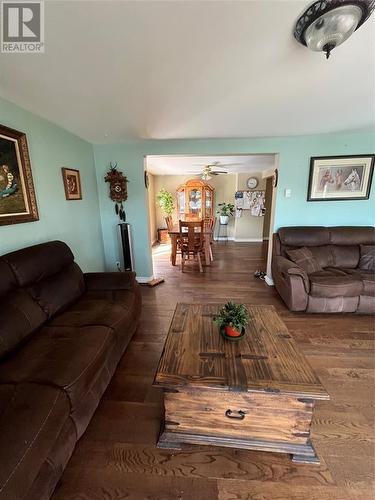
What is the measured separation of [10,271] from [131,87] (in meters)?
1.61

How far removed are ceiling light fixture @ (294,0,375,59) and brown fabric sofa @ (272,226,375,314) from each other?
1.95 metres

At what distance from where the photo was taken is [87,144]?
2.93 meters

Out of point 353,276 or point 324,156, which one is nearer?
point 353,276

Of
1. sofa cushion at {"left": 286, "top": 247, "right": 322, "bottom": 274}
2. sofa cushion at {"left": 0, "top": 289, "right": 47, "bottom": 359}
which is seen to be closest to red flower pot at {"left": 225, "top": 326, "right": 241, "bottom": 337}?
sofa cushion at {"left": 0, "top": 289, "right": 47, "bottom": 359}

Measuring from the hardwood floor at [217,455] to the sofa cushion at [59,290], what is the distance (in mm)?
712

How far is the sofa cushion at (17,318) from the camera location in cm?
130

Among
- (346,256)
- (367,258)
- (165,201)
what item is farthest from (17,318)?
(165,201)

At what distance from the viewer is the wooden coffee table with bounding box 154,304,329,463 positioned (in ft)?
3.42

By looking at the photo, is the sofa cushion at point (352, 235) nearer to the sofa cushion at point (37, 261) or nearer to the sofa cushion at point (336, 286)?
the sofa cushion at point (336, 286)

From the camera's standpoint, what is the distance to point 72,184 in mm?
2600

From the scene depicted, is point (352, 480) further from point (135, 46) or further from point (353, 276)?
point (135, 46)

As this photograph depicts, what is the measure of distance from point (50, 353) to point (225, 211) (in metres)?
5.96

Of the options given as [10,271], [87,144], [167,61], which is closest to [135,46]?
[167,61]

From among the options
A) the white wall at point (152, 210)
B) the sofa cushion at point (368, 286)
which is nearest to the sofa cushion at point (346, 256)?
the sofa cushion at point (368, 286)
